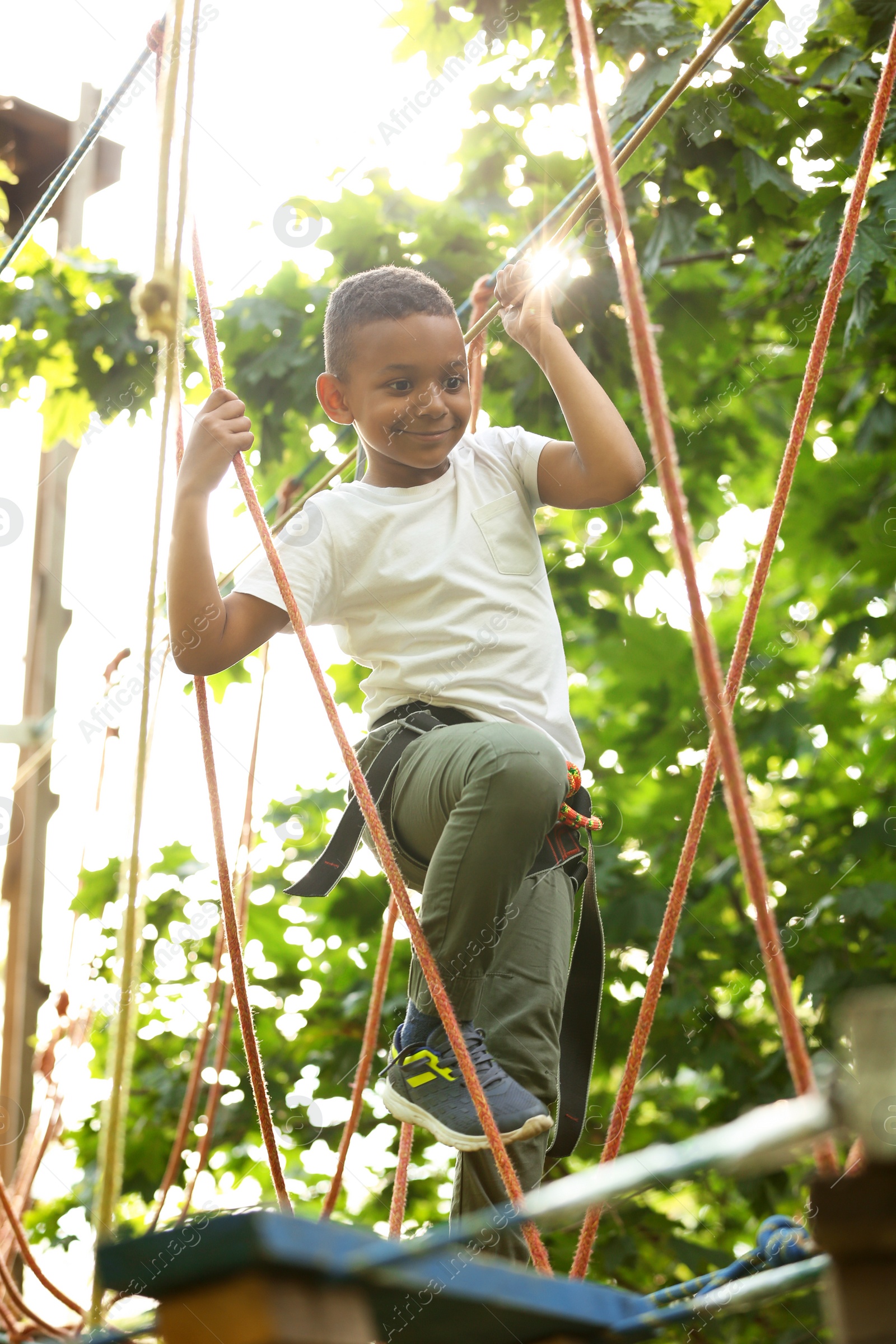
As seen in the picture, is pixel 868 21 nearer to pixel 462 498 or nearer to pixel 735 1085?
pixel 462 498

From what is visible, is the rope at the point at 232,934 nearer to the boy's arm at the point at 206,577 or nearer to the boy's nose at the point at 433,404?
the boy's arm at the point at 206,577

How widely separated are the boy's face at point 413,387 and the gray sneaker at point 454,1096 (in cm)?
78

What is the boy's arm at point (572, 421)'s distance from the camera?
1.75 m

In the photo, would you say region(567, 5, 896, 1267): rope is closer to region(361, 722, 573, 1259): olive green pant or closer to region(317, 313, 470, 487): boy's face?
region(361, 722, 573, 1259): olive green pant

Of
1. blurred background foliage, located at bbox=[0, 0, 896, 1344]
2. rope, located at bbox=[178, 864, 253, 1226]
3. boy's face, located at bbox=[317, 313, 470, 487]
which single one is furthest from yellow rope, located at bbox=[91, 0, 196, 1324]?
blurred background foliage, located at bbox=[0, 0, 896, 1344]

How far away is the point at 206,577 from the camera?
5.40ft

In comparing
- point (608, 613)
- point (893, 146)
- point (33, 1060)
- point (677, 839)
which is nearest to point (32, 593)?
point (33, 1060)

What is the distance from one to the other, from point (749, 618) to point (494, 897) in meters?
0.44

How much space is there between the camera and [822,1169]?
2.76 feet

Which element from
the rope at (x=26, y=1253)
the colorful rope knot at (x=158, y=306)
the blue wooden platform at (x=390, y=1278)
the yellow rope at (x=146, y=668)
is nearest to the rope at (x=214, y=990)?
the rope at (x=26, y=1253)

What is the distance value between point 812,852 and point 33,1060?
260 centimetres

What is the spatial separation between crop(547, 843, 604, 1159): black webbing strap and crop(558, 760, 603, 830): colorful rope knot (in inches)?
2.7

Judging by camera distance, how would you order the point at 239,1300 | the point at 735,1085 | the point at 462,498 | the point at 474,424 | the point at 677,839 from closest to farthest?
the point at 239,1300
the point at 462,498
the point at 474,424
the point at 735,1085
the point at 677,839

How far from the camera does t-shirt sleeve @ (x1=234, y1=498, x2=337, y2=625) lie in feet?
5.66
